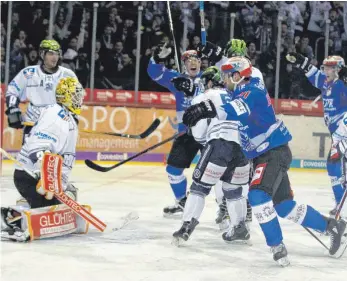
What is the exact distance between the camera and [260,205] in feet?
10.3

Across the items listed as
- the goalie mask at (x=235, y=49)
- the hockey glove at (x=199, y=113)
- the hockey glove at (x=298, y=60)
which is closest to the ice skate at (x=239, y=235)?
the hockey glove at (x=199, y=113)

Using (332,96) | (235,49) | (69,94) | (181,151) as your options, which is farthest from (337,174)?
(69,94)

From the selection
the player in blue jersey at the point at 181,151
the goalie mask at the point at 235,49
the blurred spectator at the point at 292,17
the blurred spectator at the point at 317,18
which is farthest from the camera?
the blurred spectator at the point at 317,18

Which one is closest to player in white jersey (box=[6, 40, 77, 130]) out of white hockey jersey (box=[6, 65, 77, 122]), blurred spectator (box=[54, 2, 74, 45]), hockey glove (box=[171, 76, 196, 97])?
white hockey jersey (box=[6, 65, 77, 122])

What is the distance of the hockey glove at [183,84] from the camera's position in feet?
14.9

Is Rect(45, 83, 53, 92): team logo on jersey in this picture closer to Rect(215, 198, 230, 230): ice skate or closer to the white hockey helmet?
Rect(215, 198, 230, 230): ice skate

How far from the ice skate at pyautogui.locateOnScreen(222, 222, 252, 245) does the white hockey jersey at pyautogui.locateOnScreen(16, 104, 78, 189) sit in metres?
1.01

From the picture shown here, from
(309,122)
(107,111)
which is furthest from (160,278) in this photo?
(309,122)

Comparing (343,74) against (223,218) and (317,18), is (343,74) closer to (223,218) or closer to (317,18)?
(223,218)

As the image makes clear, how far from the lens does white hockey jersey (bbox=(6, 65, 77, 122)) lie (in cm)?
534

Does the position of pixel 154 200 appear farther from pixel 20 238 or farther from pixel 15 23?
pixel 15 23

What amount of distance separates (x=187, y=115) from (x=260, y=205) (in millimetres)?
566

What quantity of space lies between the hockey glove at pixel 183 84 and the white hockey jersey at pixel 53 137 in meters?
1.07

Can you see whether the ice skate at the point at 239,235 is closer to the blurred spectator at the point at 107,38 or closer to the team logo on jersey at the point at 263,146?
the team logo on jersey at the point at 263,146
